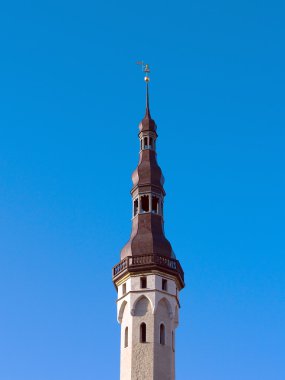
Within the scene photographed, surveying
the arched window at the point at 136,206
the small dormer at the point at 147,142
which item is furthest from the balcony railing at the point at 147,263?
the small dormer at the point at 147,142

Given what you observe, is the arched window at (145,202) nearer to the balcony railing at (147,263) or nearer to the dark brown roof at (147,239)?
the dark brown roof at (147,239)

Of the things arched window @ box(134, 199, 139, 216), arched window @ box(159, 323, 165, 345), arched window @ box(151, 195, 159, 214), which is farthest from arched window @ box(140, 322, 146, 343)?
arched window @ box(134, 199, 139, 216)

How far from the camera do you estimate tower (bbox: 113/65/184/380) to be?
193ft

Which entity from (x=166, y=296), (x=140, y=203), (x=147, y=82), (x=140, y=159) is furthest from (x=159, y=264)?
(x=147, y=82)

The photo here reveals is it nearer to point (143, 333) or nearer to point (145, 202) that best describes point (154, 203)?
point (145, 202)

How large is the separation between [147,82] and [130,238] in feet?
54.4

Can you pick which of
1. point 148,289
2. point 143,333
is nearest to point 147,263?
point 148,289

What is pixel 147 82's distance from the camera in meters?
74.8

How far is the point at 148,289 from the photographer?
61.2 meters

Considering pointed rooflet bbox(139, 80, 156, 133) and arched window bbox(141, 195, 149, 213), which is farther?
pointed rooflet bbox(139, 80, 156, 133)

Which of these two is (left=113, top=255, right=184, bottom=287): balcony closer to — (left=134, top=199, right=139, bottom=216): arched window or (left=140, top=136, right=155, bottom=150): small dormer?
(left=134, top=199, right=139, bottom=216): arched window

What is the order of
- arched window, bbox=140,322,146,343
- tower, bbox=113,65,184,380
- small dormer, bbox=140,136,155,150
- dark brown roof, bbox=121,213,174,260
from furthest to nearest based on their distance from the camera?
1. small dormer, bbox=140,136,155,150
2. dark brown roof, bbox=121,213,174,260
3. arched window, bbox=140,322,146,343
4. tower, bbox=113,65,184,380

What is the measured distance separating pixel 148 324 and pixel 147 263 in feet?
15.8

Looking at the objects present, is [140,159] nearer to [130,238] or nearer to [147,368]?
[130,238]
